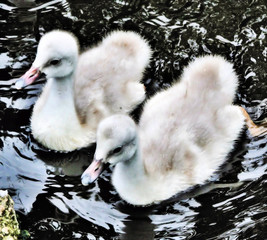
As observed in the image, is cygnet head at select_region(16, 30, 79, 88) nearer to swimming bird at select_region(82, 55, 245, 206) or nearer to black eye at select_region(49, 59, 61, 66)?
black eye at select_region(49, 59, 61, 66)

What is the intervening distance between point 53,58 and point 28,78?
24 centimetres

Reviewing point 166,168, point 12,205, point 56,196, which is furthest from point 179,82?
point 12,205

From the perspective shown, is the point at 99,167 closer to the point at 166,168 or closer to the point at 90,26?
the point at 166,168

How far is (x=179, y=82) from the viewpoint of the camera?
Answer: 598 cm

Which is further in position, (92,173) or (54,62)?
(54,62)

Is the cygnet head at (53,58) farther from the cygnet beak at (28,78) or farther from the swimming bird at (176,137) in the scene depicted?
the swimming bird at (176,137)

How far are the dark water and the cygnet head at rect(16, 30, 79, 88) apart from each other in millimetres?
638

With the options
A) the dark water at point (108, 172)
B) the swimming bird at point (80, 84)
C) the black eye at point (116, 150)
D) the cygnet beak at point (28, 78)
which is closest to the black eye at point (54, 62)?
the swimming bird at point (80, 84)

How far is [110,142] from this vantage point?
4.82 m

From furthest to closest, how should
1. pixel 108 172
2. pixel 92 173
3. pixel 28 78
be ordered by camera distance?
pixel 108 172
pixel 28 78
pixel 92 173

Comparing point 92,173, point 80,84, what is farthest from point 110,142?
point 80,84

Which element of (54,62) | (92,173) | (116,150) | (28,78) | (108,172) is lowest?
(108,172)

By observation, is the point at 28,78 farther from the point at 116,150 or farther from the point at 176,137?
the point at 176,137

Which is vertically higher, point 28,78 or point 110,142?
point 28,78
